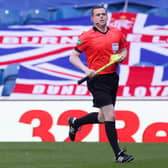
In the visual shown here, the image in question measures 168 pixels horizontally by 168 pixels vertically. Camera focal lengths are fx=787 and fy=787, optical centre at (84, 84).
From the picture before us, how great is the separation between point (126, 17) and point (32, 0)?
181 centimetres

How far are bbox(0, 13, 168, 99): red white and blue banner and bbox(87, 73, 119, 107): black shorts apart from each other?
5203 mm

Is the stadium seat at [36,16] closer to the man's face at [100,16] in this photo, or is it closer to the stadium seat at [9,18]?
the stadium seat at [9,18]

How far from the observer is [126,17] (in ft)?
47.2

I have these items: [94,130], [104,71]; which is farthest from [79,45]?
[94,130]

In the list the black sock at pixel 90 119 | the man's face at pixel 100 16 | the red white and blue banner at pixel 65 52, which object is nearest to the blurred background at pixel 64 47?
the red white and blue banner at pixel 65 52

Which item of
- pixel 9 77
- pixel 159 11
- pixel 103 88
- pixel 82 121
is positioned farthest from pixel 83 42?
pixel 159 11

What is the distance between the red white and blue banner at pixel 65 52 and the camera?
14.3m

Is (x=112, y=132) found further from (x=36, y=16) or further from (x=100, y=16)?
(x=36, y=16)

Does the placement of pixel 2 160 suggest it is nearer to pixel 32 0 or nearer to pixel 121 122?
pixel 121 122

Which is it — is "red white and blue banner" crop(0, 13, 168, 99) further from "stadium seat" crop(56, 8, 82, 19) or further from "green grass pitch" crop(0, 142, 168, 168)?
"green grass pitch" crop(0, 142, 168, 168)

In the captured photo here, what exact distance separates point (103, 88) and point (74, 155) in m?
1.09

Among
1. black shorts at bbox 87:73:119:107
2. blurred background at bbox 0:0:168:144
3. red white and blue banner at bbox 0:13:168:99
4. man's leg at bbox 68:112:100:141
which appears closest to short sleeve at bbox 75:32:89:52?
black shorts at bbox 87:73:119:107

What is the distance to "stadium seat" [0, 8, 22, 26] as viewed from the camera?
1447 centimetres

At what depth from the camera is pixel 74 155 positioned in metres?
9.59
